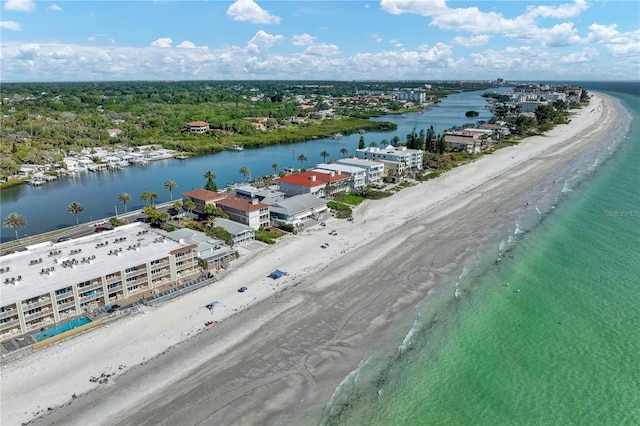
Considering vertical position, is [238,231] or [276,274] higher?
[238,231]

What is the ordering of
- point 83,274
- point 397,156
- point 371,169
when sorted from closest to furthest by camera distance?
1. point 83,274
2. point 371,169
3. point 397,156

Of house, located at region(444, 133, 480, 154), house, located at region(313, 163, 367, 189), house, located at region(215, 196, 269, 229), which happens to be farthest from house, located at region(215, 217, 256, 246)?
house, located at region(444, 133, 480, 154)

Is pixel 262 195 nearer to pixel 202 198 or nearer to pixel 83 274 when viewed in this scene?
pixel 202 198

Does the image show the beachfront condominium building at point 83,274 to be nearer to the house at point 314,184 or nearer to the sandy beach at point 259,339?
the sandy beach at point 259,339

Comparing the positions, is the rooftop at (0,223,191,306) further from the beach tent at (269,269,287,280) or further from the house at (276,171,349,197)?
the house at (276,171,349,197)

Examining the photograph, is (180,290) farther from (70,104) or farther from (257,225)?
(70,104)

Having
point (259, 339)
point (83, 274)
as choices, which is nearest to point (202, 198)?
point (83, 274)
